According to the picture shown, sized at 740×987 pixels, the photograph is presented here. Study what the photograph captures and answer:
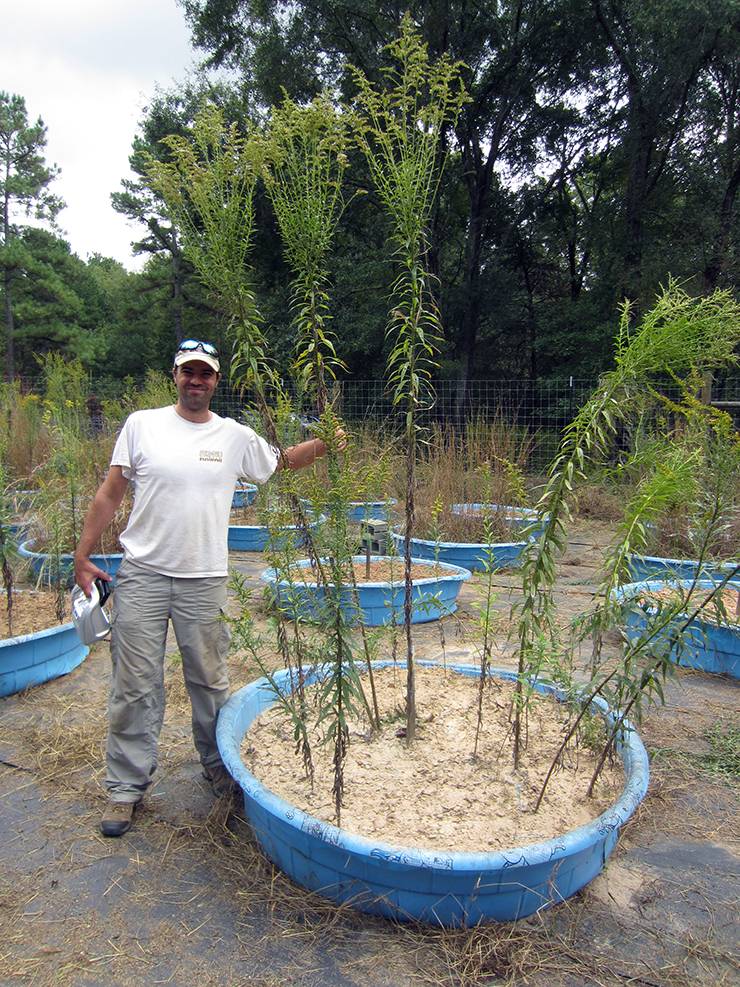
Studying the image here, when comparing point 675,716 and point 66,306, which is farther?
point 66,306

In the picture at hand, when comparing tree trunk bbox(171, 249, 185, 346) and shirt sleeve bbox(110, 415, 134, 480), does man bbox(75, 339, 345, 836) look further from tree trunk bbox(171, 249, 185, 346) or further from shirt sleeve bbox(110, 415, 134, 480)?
tree trunk bbox(171, 249, 185, 346)

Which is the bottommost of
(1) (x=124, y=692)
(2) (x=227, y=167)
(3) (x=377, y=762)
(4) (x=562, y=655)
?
(3) (x=377, y=762)

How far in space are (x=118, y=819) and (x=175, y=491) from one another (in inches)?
45.9

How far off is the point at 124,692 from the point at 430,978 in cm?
132

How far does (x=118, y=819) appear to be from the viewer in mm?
2324

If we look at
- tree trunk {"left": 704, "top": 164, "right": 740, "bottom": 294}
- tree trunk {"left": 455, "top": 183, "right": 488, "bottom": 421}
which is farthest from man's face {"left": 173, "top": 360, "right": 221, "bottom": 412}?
tree trunk {"left": 455, "top": 183, "right": 488, "bottom": 421}

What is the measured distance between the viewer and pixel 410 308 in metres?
2.09

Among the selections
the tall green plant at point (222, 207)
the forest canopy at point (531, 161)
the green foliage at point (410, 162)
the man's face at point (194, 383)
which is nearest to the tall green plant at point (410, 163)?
the green foliage at point (410, 162)

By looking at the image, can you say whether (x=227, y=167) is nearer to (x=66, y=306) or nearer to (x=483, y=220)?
(x=483, y=220)

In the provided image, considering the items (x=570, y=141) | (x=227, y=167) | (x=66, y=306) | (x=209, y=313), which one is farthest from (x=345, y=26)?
(x=227, y=167)

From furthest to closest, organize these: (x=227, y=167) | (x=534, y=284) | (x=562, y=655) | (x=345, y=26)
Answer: (x=534, y=284) → (x=345, y=26) → (x=562, y=655) → (x=227, y=167)

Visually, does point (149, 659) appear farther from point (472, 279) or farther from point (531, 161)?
point (531, 161)

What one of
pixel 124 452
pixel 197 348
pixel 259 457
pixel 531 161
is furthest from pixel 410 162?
pixel 531 161

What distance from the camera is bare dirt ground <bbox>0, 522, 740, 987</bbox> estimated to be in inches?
67.7
